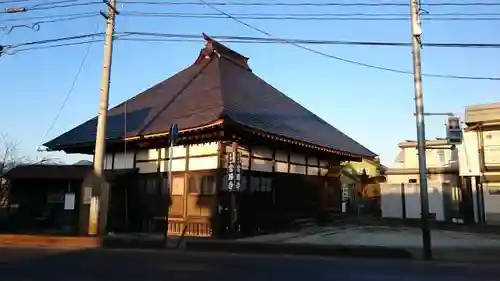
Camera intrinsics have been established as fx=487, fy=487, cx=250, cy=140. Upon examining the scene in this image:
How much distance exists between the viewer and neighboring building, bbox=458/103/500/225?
72.6ft

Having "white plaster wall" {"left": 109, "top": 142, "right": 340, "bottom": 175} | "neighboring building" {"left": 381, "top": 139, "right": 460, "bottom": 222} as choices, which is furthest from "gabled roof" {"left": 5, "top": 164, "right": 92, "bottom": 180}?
"neighboring building" {"left": 381, "top": 139, "right": 460, "bottom": 222}

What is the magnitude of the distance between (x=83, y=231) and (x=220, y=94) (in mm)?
7160

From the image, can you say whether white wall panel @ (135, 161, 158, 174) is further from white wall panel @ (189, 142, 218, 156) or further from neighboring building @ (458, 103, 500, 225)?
neighboring building @ (458, 103, 500, 225)

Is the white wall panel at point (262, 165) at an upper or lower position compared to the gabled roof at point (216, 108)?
lower

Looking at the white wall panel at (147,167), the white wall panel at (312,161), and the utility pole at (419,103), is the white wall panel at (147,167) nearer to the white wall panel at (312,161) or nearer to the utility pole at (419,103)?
the white wall panel at (312,161)

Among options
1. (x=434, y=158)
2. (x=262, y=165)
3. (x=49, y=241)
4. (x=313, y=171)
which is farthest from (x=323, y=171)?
(x=49, y=241)

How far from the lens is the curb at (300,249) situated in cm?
1318

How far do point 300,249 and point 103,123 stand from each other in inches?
297

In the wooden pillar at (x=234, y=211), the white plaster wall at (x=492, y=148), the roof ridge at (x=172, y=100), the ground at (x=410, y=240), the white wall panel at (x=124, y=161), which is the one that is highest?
the roof ridge at (x=172, y=100)

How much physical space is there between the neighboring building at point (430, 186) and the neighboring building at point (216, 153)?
3607 millimetres

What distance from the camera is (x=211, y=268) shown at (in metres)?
10.0

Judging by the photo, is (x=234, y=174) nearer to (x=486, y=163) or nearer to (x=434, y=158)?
(x=486, y=163)

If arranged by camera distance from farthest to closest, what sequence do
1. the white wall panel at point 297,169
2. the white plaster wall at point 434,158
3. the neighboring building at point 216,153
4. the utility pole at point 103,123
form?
1. the white plaster wall at point 434,158
2. the white wall panel at point 297,169
3. the neighboring building at point 216,153
4. the utility pole at point 103,123

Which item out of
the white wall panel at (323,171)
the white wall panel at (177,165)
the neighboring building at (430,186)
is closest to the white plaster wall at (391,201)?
the neighboring building at (430,186)
